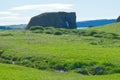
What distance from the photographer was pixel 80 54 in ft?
219

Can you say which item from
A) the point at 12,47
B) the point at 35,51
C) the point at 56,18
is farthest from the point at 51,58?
the point at 56,18

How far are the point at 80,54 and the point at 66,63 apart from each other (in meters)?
8.48

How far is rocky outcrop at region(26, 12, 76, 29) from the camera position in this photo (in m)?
169

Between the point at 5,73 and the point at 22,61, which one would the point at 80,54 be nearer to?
the point at 22,61

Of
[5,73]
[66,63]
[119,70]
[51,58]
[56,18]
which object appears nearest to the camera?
[5,73]

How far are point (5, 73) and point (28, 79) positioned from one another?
14.5 feet

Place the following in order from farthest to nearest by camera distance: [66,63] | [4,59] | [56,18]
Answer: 1. [56,18]
2. [4,59]
3. [66,63]

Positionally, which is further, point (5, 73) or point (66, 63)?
point (66, 63)

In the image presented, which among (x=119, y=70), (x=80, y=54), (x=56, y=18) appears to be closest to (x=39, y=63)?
(x=80, y=54)

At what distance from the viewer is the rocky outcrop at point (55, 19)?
169 m

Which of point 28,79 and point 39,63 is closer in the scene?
point 28,79

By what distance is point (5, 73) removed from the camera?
44281mm

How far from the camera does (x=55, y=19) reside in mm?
170375

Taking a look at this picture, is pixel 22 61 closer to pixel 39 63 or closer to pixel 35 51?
pixel 39 63
